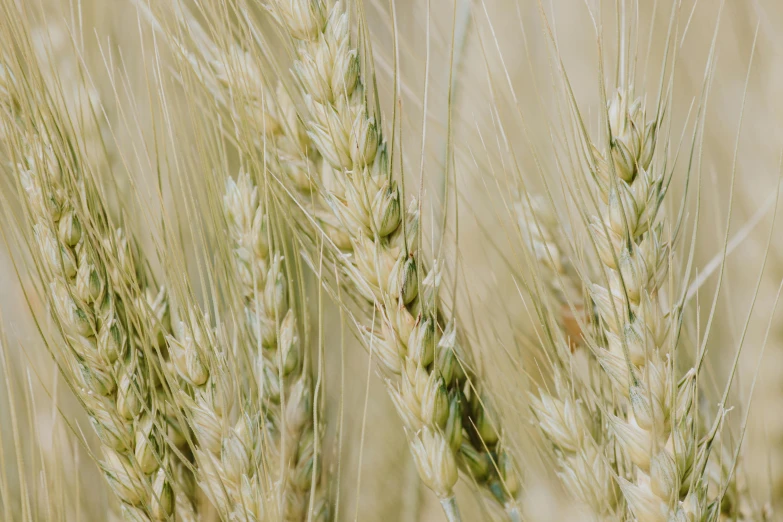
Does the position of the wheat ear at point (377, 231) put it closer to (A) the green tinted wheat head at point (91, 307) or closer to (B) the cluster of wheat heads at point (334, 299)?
(B) the cluster of wheat heads at point (334, 299)

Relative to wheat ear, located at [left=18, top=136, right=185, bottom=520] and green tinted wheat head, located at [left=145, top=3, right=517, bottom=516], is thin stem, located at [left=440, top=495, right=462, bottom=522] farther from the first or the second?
wheat ear, located at [left=18, top=136, right=185, bottom=520]

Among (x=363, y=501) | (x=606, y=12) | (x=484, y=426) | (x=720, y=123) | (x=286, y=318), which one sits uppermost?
(x=606, y=12)

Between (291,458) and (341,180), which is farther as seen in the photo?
(291,458)

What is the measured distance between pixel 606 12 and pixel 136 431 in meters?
1.03

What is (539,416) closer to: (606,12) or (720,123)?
(720,123)

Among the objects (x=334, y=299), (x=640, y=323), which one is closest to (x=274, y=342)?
(x=334, y=299)

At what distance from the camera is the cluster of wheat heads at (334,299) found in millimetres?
500

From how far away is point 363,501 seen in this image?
940mm

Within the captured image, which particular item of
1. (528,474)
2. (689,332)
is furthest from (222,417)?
(689,332)

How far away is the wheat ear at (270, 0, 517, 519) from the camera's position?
1.75ft

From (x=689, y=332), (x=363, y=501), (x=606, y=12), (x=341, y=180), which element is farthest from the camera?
(x=606, y=12)

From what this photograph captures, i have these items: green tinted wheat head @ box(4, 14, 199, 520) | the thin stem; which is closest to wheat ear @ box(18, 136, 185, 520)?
green tinted wheat head @ box(4, 14, 199, 520)

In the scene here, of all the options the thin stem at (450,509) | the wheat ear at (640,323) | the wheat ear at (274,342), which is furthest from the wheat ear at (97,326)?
the wheat ear at (640,323)

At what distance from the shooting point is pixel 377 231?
0.54 m
